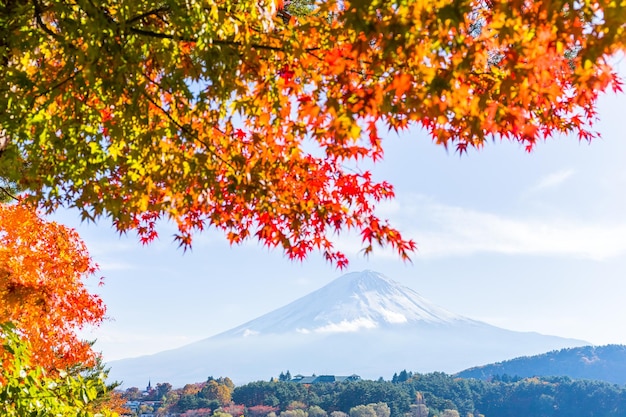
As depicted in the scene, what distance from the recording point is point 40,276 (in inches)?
435

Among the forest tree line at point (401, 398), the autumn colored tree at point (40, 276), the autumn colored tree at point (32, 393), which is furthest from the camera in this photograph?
the forest tree line at point (401, 398)

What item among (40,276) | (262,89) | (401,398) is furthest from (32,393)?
(401,398)

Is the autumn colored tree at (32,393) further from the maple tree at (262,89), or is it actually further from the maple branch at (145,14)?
the maple branch at (145,14)

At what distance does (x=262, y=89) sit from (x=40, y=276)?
26.7 feet

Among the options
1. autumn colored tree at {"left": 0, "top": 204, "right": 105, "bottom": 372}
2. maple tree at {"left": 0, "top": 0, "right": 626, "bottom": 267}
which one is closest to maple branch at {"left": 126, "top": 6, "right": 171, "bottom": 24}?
maple tree at {"left": 0, "top": 0, "right": 626, "bottom": 267}

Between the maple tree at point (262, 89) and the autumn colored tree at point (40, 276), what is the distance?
5.35m

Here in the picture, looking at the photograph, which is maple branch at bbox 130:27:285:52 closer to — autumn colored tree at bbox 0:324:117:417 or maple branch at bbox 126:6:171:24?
maple branch at bbox 126:6:171:24

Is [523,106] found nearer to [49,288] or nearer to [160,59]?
[160,59]

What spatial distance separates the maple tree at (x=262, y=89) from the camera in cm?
312

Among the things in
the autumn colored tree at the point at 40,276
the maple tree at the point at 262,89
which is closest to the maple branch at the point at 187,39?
the maple tree at the point at 262,89

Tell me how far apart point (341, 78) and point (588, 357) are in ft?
724

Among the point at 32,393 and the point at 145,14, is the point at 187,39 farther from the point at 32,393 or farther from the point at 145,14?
the point at 32,393

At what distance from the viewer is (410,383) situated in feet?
383

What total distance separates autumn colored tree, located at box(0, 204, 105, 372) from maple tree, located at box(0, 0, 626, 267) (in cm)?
535
